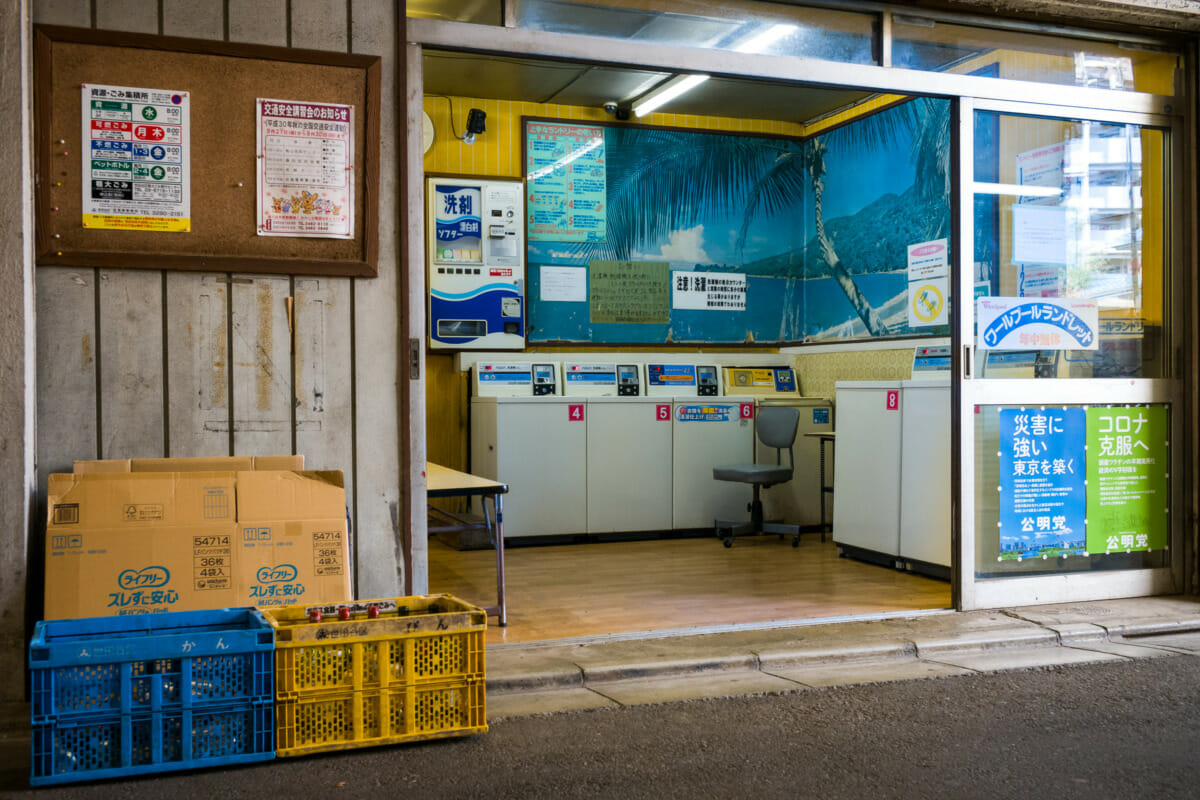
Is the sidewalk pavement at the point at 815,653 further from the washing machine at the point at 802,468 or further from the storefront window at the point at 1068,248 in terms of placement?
the washing machine at the point at 802,468

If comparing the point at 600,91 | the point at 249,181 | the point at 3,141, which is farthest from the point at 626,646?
the point at 600,91

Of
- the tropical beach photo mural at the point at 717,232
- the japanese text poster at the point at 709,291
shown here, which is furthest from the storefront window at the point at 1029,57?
the japanese text poster at the point at 709,291

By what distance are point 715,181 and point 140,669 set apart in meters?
5.99

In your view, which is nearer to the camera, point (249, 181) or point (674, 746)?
point (674, 746)

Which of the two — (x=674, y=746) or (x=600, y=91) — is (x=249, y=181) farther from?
(x=600, y=91)

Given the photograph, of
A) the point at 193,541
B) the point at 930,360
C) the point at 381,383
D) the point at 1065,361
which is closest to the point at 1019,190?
the point at 1065,361

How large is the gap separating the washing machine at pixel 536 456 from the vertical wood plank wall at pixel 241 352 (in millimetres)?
3021

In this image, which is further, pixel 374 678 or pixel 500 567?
pixel 500 567

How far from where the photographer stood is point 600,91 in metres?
7.11

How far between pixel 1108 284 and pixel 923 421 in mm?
1117

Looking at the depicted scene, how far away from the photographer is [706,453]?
7.19 metres

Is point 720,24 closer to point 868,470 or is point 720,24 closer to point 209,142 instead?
point 209,142

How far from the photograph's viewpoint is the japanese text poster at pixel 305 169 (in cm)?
351

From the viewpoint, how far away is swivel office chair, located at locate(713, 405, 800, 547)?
667 centimetres
